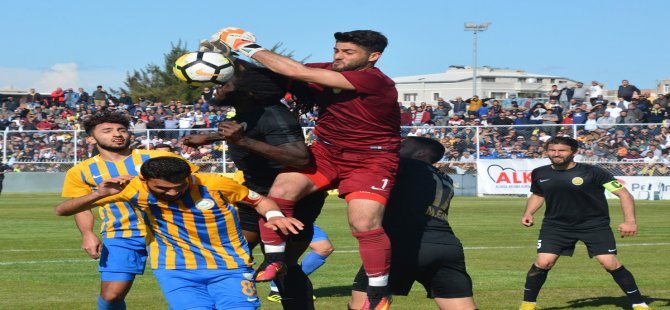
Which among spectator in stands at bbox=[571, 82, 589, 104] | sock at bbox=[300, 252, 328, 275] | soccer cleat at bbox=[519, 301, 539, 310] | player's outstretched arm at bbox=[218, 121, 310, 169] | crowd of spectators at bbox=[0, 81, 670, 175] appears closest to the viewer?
player's outstretched arm at bbox=[218, 121, 310, 169]

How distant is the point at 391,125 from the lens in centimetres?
833

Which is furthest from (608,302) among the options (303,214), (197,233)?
(197,233)

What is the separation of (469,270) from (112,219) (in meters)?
7.28

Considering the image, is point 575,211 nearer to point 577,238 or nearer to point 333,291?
point 577,238

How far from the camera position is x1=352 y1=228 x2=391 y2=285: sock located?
7.88 metres

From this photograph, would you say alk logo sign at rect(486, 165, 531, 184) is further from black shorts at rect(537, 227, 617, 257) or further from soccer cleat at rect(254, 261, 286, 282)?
soccer cleat at rect(254, 261, 286, 282)

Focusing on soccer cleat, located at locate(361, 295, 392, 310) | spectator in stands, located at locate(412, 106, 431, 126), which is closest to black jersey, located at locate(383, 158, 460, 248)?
soccer cleat, located at locate(361, 295, 392, 310)

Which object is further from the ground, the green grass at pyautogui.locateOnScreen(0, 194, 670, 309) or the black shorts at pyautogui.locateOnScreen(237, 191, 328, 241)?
the black shorts at pyautogui.locateOnScreen(237, 191, 328, 241)

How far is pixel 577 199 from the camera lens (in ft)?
40.3

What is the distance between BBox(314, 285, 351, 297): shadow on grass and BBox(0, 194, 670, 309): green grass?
11mm

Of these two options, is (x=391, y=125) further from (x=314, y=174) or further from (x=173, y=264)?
(x=173, y=264)

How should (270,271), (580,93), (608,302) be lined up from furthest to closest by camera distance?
(580,93) → (608,302) → (270,271)

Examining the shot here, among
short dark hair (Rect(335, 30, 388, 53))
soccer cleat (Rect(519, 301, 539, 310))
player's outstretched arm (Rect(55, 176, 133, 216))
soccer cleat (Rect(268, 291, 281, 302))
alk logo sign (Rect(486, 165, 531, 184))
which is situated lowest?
alk logo sign (Rect(486, 165, 531, 184))

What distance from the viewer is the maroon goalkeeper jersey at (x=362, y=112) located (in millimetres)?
8109
